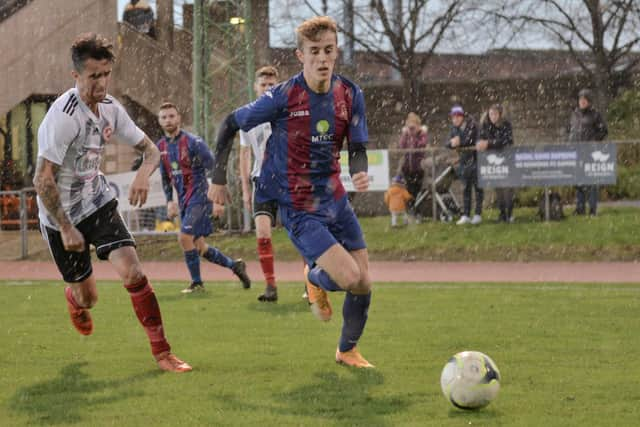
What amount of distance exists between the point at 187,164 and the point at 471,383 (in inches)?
277

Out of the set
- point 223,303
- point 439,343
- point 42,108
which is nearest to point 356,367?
point 439,343

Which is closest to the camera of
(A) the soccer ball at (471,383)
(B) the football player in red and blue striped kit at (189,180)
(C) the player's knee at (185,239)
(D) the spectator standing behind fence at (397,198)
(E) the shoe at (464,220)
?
(A) the soccer ball at (471,383)

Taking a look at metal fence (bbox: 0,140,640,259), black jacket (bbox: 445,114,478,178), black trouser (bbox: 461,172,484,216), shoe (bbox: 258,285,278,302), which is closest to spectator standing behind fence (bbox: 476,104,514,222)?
black jacket (bbox: 445,114,478,178)

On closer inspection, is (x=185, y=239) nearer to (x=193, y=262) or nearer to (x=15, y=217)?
(x=193, y=262)

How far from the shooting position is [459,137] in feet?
57.7

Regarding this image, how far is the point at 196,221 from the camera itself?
11.7m

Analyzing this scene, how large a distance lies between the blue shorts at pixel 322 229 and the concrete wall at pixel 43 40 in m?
17.1

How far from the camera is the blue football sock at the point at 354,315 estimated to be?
21.5ft

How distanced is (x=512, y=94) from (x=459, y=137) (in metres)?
9.45

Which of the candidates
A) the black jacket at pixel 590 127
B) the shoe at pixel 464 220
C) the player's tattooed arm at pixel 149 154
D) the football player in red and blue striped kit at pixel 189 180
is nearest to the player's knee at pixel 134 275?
the player's tattooed arm at pixel 149 154

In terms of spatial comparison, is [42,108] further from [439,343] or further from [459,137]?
[439,343]

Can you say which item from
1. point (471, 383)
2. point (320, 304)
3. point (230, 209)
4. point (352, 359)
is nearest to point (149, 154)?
point (320, 304)

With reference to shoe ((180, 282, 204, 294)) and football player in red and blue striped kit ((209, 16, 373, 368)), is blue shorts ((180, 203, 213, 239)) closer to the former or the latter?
shoe ((180, 282, 204, 294))

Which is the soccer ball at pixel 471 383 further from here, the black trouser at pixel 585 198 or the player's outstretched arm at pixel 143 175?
the black trouser at pixel 585 198
